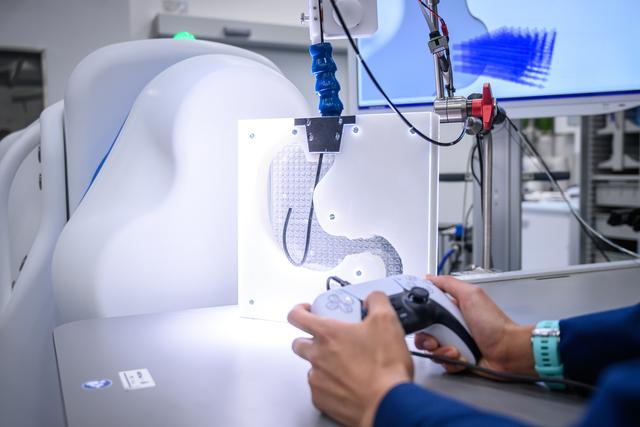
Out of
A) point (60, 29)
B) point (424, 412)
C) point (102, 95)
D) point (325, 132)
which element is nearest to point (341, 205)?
point (325, 132)

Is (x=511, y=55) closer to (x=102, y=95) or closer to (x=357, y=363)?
(x=102, y=95)

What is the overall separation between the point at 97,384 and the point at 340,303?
282 mm

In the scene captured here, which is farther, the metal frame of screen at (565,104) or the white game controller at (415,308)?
the metal frame of screen at (565,104)

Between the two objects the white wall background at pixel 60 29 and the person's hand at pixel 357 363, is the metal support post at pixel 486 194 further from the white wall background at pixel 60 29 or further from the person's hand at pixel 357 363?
the white wall background at pixel 60 29

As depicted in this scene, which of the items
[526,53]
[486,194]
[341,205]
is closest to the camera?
[341,205]

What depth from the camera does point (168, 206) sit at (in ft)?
3.59

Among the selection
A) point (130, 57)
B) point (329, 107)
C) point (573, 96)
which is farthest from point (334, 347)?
point (573, 96)

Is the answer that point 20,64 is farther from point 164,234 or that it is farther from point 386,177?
point 386,177

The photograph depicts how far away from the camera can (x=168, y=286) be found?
1092 mm

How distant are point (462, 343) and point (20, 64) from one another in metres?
3.73

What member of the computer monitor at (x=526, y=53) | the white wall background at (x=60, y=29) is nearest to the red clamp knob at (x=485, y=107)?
the computer monitor at (x=526, y=53)

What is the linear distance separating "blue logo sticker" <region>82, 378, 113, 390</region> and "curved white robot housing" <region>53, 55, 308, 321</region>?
396 mm

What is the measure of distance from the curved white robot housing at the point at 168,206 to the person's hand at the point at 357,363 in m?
0.55

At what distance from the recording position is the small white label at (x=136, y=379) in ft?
2.16
